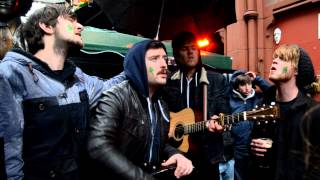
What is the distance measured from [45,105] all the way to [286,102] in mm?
2111

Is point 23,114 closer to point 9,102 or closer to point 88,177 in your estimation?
point 9,102

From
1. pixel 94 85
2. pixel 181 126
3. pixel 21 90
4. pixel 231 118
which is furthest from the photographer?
pixel 181 126

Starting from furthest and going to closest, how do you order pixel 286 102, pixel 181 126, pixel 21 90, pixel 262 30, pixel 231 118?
pixel 262 30
pixel 181 126
pixel 231 118
pixel 286 102
pixel 21 90

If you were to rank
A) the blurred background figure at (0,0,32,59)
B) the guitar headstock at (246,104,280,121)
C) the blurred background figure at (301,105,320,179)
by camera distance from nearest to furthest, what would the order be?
the blurred background figure at (301,105,320,179) < the blurred background figure at (0,0,32,59) < the guitar headstock at (246,104,280,121)

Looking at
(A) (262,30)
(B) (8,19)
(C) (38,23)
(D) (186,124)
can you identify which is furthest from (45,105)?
(A) (262,30)

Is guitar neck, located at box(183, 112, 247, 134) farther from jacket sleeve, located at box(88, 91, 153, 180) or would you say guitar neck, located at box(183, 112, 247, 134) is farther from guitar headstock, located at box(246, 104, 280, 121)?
jacket sleeve, located at box(88, 91, 153, 180)

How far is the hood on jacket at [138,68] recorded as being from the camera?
2.84m

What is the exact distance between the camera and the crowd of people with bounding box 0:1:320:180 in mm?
2355

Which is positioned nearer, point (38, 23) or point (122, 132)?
point (122, 132)

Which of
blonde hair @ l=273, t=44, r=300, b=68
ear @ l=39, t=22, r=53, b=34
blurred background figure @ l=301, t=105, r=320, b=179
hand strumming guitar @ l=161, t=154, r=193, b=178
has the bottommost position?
hand strumming guitar @ l=161, t=154, r=193, b=178

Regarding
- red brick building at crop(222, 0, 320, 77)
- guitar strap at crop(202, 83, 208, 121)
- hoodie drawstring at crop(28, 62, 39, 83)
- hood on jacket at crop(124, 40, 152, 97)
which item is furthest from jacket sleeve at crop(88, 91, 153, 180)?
red brick building at crop(222, 0, 320, 77)

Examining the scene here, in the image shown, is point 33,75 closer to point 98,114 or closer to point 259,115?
point 98,114

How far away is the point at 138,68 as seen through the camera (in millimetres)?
2895

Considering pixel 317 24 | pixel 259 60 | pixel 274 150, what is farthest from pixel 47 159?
pixel 259 60
